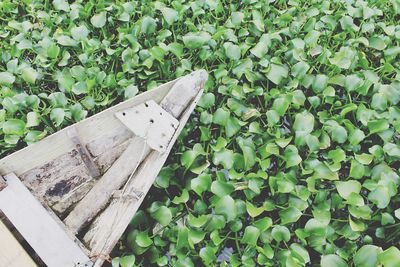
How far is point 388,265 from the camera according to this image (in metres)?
1.67

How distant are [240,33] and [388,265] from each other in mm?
1618

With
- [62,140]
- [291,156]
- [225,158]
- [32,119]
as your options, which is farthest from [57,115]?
[291,156]

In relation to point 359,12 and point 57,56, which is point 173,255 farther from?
point 359,12

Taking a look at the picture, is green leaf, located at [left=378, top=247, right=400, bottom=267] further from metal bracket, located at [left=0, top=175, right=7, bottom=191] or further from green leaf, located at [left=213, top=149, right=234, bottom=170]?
metal bracket, located at [left=0, top=175, right=7, bottom=191]

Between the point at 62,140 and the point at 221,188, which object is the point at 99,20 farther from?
the point at 221,188

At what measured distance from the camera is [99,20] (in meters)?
2.71

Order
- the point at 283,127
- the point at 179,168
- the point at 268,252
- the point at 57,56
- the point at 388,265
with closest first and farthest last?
the point at 388,265 → the point at 268,252 → the point at 179,168 → the point at 283,127 → the point at 57,56

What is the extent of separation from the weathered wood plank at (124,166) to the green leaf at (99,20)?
0.92m

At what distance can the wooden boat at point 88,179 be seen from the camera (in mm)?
1754

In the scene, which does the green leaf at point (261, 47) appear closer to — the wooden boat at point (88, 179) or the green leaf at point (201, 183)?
the wooden boat at point (88, 179)

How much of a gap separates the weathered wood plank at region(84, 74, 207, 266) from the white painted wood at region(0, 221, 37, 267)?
256 millimetres

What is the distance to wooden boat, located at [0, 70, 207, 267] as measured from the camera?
175cm

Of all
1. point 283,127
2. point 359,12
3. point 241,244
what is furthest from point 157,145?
point 359,12

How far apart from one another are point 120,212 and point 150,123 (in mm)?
414
